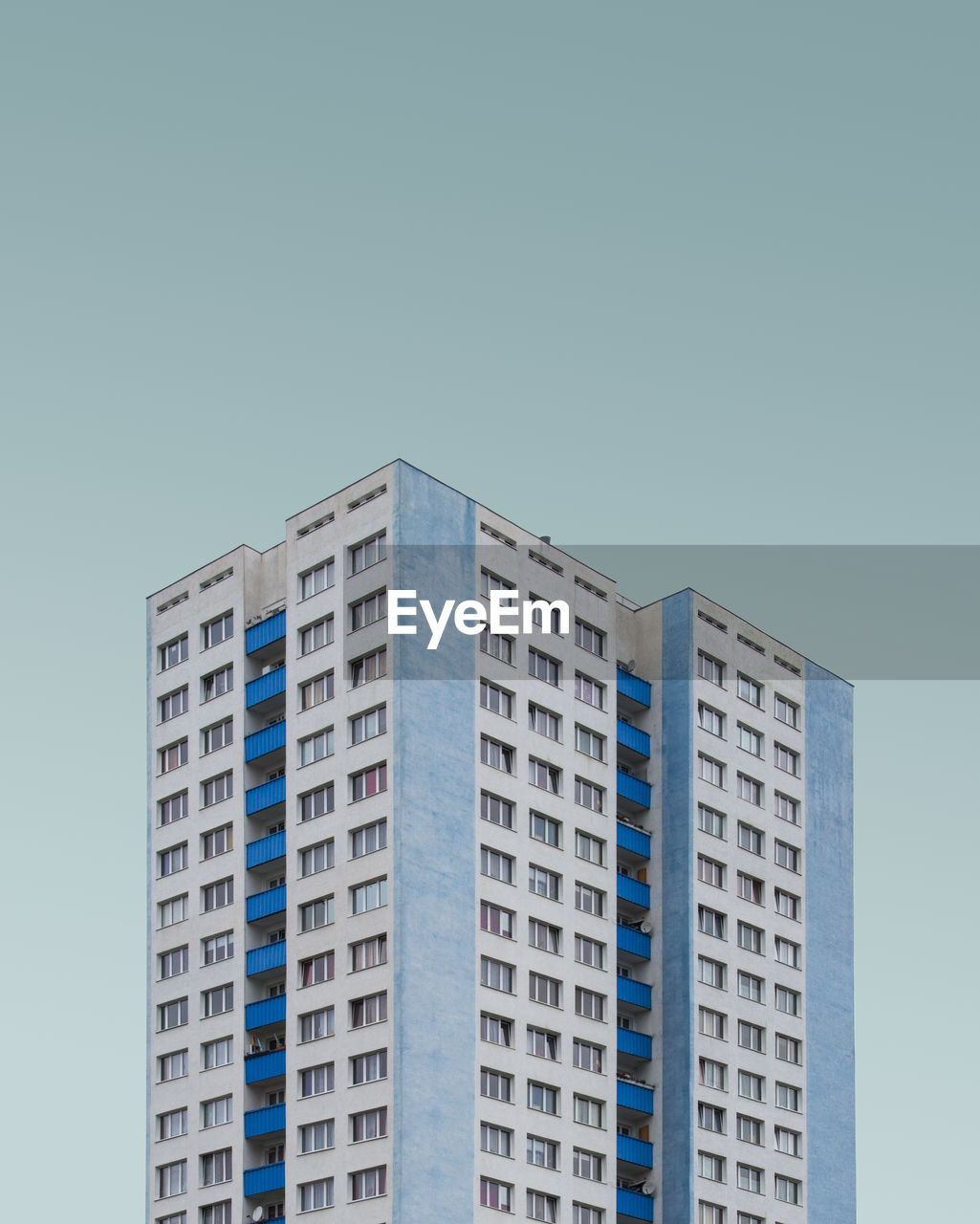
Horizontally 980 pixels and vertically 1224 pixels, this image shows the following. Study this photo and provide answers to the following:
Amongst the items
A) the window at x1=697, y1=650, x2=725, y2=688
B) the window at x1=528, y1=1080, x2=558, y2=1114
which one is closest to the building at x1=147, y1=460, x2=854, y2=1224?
the window at x1=528, y1=1080, x2=558, y2=1114

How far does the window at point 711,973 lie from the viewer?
321 feet

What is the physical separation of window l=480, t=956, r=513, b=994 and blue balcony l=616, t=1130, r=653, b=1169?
933cm

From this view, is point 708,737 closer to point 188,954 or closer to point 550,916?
point 550,916

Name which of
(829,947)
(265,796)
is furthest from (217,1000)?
(829,947)

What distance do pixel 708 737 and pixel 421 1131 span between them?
26411 mm

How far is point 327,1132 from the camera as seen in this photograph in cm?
8581

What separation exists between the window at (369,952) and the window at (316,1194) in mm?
8273

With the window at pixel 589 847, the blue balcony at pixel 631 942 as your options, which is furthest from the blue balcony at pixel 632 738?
the blue balcony at pixel 631 942

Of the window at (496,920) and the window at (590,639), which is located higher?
the window at (590,639)

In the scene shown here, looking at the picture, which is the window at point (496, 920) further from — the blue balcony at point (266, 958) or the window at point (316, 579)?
the window at point (316, 579)

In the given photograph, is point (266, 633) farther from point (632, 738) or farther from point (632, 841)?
point (632, 841)

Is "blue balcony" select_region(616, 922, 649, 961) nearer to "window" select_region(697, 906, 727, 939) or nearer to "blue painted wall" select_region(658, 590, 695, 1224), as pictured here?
"blue painted wall" select_region(658, 590, 695, 1224)

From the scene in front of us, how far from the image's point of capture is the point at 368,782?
88500 mm

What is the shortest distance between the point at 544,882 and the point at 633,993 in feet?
25.8
